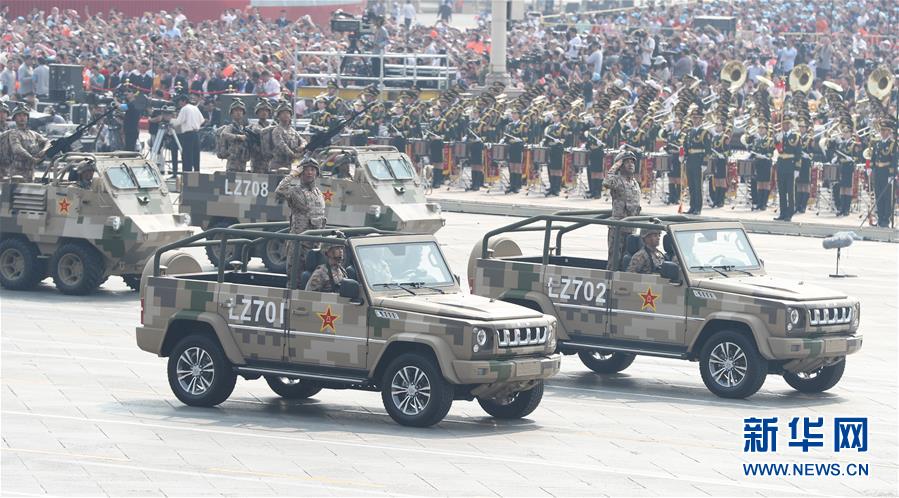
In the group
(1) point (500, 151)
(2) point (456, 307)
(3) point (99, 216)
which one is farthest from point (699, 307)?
(1) point (500, 151)

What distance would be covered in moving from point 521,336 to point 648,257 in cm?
330

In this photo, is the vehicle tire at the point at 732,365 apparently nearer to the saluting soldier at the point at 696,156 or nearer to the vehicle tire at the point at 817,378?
the vehicle tire at the point at 817,378

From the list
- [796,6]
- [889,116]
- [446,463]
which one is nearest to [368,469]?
[446,463]

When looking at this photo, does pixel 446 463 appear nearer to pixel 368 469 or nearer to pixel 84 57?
pixel 368 469

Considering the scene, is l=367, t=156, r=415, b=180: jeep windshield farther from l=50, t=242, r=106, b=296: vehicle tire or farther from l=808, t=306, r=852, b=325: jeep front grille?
l=808, t=306, r=852, b=325: jeep front grille

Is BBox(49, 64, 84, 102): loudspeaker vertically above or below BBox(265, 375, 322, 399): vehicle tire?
above

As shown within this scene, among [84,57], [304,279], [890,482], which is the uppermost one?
[84,57]

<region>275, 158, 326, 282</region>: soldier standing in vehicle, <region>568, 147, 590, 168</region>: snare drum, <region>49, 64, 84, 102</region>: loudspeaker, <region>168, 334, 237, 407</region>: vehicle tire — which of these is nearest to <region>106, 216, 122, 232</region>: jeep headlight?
<region>275, 158, 326, 282</region>: soldier standing in vehicle

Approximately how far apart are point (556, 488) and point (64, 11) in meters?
57.6

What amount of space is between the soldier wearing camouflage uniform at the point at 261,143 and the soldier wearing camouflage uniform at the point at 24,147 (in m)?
3.41

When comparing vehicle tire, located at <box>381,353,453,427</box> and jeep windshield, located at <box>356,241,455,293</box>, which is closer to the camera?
vehicle tire, located at <box>381,353,453,427</box>

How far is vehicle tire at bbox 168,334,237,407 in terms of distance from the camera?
17.3m

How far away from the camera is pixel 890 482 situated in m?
14.9

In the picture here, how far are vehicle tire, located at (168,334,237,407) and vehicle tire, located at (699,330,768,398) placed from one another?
15.7 feet
